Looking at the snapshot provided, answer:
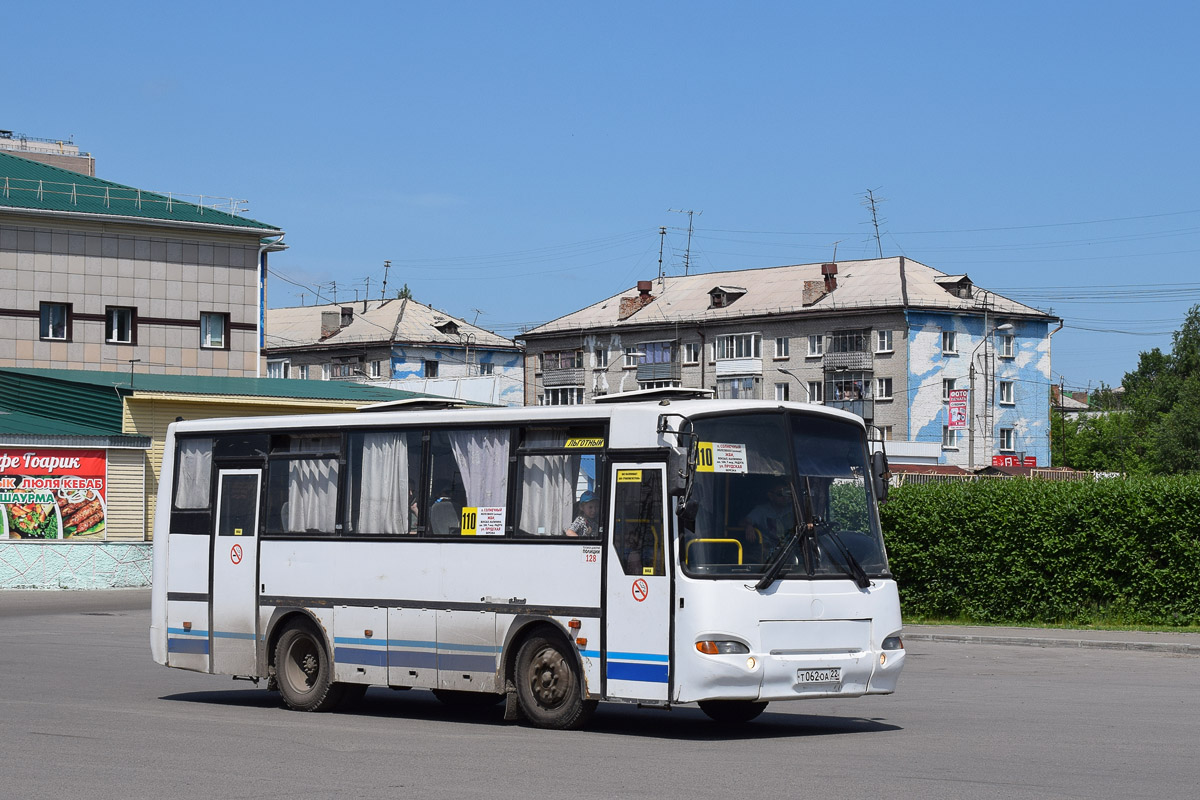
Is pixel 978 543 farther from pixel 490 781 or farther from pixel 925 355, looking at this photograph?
pixel 925 355

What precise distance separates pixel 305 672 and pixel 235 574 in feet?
4.43

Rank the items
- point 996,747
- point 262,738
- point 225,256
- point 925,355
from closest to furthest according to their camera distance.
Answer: point 996,747 < point 262,738 < point 225,256 < point 925,355

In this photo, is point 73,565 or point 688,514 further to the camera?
point 73,565

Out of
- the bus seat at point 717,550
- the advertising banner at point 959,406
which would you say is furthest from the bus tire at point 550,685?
the advertising banner at point 959,406

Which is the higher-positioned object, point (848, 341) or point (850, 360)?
point (848, 341)

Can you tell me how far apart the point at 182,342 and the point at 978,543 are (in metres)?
33.4

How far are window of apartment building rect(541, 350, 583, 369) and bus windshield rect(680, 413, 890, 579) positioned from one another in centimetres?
9085

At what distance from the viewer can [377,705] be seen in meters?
16.4

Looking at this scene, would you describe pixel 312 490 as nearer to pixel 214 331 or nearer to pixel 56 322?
pixel 56 322

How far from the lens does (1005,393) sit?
91.3 m

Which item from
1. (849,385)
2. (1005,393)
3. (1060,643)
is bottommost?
(1060,643)

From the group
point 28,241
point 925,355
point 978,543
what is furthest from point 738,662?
point 925,355

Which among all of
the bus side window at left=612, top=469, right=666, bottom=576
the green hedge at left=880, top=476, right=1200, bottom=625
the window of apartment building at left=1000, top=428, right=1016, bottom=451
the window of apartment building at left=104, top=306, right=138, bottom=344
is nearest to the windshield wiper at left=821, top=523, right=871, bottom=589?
the bus side window at left=612, top=469, right=666, bottom=576

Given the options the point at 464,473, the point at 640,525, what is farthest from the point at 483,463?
the point at 640,525
